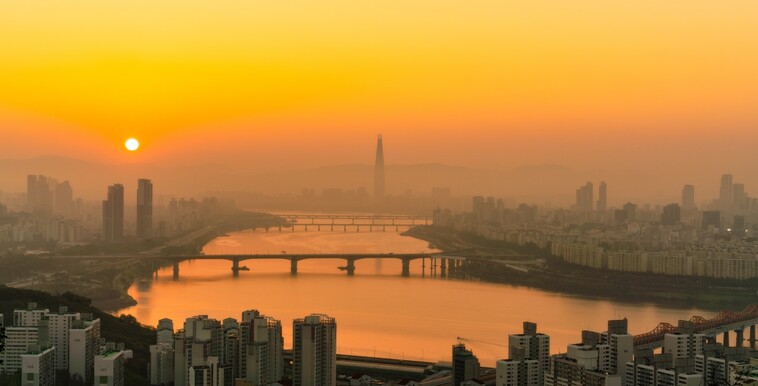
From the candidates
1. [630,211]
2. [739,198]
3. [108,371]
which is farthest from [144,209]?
[108,371]

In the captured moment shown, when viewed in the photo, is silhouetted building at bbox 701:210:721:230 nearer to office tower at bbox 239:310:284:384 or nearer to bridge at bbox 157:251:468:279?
bridge at bbox 157:251:468:279

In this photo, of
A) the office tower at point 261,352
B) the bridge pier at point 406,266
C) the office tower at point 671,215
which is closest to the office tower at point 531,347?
the office tower at point 261,352

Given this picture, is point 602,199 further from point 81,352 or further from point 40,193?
point 81,352

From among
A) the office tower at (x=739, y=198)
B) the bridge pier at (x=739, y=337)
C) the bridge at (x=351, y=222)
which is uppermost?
the office tower at (x=739, y=198)

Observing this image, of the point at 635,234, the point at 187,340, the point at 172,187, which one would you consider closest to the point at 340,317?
the point at 187,340

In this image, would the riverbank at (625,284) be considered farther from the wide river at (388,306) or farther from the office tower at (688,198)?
the office tower at (688,198)

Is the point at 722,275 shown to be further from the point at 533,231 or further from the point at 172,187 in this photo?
the point at 172,187
